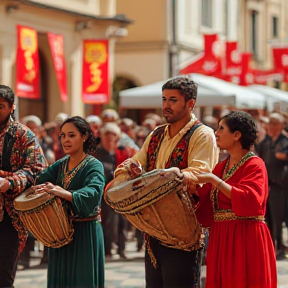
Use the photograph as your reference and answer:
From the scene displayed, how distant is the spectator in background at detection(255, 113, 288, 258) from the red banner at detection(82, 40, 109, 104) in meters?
6.49

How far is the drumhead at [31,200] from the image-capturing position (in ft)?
20.2

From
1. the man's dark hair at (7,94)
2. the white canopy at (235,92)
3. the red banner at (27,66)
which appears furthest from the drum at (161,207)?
the white canopy at (235,92)

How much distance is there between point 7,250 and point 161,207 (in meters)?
1.46

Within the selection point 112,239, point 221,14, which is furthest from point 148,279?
point 221,14

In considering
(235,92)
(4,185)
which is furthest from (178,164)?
(235,92)

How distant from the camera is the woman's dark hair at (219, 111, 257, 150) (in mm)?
5758

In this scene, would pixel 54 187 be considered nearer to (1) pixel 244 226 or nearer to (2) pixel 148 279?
(2) pixel 148 279

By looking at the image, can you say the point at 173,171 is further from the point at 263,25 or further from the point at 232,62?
the point at 263,25

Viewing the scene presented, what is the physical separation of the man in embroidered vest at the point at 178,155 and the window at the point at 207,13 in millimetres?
28769

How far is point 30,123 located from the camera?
12336mm

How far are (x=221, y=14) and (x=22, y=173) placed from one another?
30.2 meters

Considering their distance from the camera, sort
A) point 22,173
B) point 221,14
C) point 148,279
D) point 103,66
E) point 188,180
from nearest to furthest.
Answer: point 188,180, point 148,279, point 22,173, point 103,66, point 221,14

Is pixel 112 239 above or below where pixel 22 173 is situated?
below

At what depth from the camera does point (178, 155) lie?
5.87 metres
